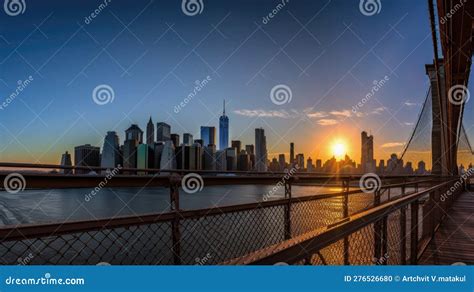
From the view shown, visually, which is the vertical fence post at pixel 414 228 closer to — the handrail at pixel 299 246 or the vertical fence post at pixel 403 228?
the vertical fence post at pixel 403 228

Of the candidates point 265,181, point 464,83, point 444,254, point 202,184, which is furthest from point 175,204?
point 464,83

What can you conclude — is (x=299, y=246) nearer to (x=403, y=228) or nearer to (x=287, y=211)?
(x=403, y=228)

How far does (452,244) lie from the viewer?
5922mm

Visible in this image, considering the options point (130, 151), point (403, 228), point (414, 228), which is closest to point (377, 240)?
point (403, 228)

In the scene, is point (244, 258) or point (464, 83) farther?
point (464, 83)

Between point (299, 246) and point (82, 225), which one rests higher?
point (299, 246)

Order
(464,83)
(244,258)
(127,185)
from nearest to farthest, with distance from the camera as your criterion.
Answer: (244,258) < (127,185) < (464,83)

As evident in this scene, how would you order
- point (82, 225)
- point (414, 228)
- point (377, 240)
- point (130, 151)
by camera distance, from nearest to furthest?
1. point (82, 225)
2. point (377, 240)
3. point (414, 228)
4. point (130, 151)

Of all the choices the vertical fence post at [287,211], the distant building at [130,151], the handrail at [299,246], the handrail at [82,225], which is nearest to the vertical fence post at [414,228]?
the vertical fence post at [287,211]
